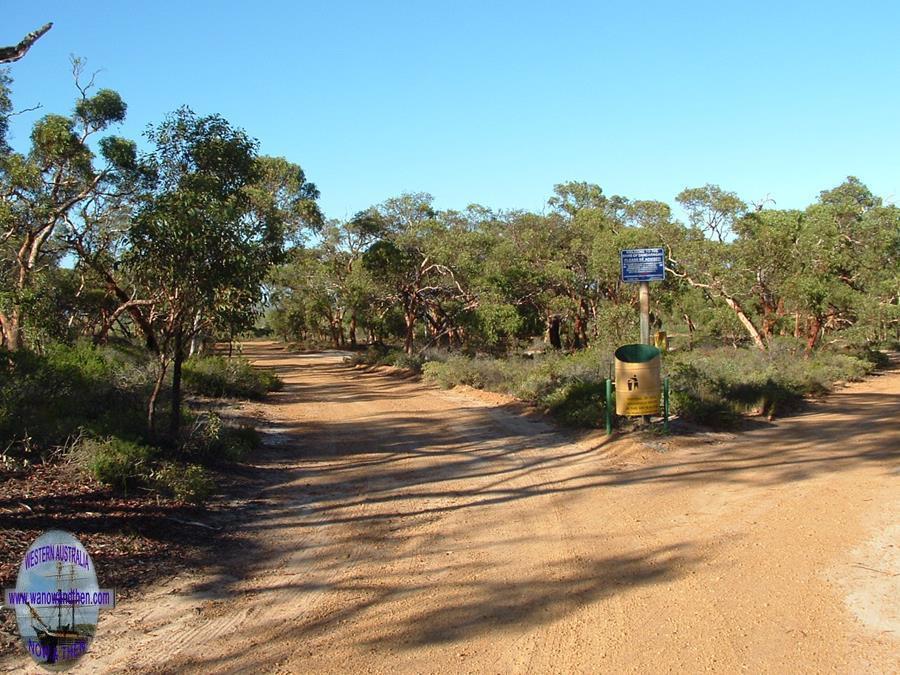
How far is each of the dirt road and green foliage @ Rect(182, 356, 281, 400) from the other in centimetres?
805

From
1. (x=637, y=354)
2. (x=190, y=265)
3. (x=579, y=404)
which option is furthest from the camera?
(x=579, y=404)

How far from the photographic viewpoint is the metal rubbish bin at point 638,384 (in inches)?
437

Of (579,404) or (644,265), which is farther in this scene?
(579,404)

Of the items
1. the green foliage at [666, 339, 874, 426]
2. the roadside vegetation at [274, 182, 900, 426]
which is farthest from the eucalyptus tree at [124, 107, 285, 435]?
the roadside vegetation at [274, 182, 900, 426]

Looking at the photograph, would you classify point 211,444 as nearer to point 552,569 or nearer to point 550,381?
point 552,569

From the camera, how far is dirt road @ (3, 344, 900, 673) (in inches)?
173

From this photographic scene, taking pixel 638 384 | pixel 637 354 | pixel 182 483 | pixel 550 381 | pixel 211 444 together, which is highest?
pixel 637 354

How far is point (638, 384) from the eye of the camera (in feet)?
36.4

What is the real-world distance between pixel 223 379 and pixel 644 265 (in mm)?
12286

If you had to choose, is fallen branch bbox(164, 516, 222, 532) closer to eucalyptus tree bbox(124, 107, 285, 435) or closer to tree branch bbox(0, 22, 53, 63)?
eucalyptus tree bbox(124, 107, 285, 435)

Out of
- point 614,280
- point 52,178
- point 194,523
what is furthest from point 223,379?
point 614,280

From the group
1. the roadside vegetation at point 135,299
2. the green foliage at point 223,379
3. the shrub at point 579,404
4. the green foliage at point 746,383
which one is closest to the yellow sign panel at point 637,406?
the shrub at point 579,404

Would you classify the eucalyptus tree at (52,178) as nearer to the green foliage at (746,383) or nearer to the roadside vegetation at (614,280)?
the roadside vegetation at (614,280)

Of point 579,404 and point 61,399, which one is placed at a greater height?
point 61,399
